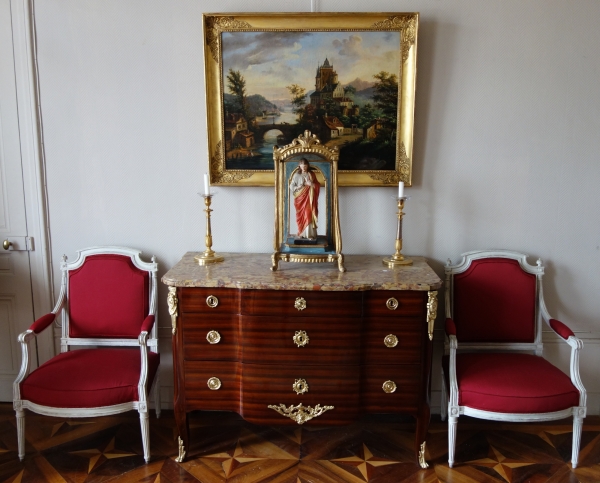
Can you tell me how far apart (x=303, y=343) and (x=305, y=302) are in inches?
8.3

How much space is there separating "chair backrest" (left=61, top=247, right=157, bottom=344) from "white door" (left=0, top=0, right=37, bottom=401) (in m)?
0.39

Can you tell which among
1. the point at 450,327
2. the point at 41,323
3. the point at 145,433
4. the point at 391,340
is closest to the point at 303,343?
the point at 391,340

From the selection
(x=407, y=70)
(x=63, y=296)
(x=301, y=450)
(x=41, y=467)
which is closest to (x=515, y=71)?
(x=407, y=70)

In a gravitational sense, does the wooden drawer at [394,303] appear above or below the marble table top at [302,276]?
below

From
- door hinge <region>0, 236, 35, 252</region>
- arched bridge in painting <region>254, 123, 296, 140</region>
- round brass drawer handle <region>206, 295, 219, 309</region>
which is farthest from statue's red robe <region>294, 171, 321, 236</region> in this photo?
door hinge <region>0, 236, 35, 252</region>

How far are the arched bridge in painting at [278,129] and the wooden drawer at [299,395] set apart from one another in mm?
1270

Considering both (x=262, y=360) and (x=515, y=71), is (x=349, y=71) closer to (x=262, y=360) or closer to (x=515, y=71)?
(x=515, y=71)

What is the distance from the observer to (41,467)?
242 cm

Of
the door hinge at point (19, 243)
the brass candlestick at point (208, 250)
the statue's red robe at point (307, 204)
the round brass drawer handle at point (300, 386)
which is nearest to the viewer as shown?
the round brass drawer handle at point (300, 386)

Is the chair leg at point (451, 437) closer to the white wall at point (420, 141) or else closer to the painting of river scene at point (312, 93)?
the white wall at point (420, 141)

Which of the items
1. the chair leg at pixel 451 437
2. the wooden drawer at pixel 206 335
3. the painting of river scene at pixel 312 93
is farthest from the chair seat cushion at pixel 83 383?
the chair leg at pixel 451 437

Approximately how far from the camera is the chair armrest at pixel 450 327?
2497mm

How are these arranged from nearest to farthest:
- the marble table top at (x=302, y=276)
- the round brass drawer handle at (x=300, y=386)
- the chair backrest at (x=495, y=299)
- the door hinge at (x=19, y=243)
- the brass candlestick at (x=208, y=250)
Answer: the marble table top at (x=302, y=276)
the round brass drawer handle at (x=300, y=386)
the brass candlestick at (x=208, y=250)
the chair backrest at (x=495, y=299)
the door hinge at (x=19, y=243)

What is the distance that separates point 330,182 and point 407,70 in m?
0.76
